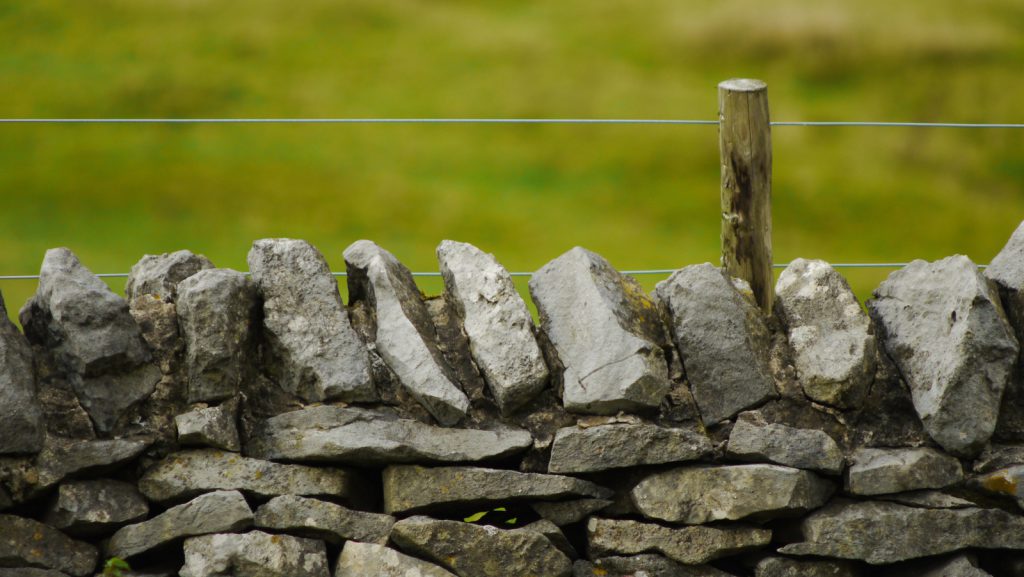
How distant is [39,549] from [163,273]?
0.75 metres

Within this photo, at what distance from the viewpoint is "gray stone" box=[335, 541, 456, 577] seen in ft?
8.30

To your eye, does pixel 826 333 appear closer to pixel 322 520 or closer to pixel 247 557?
pixel 322 520

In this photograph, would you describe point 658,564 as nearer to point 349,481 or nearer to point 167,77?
point 349,481

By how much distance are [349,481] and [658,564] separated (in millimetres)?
806

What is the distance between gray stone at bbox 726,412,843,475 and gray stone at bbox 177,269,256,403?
1.27m

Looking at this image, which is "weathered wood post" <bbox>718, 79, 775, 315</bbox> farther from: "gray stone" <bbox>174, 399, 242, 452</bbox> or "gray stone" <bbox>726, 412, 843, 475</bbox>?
"gray stone" <bbox>174, 399, 242, 452</bbox>

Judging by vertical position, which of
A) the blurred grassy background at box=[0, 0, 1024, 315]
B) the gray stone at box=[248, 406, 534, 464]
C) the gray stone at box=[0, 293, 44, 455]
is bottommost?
the gray stone at box=[248, 406, 534, 464]

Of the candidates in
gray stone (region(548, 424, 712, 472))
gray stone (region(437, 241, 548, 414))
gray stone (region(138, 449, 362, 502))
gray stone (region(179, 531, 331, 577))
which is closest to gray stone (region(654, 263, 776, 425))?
gray stone (region(548, 424, 712, 472))

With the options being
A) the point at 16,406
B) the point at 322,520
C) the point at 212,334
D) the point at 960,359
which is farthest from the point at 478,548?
the point at 960,359

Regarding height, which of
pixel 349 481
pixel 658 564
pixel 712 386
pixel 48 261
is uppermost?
pixel 48 261

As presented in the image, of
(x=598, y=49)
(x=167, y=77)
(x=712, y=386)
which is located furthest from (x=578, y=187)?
(x=712, y=386)

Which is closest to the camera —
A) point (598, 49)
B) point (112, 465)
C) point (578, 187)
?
point (112, 465)

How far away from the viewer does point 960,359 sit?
2559 millimetres

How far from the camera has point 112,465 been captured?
2521mm
